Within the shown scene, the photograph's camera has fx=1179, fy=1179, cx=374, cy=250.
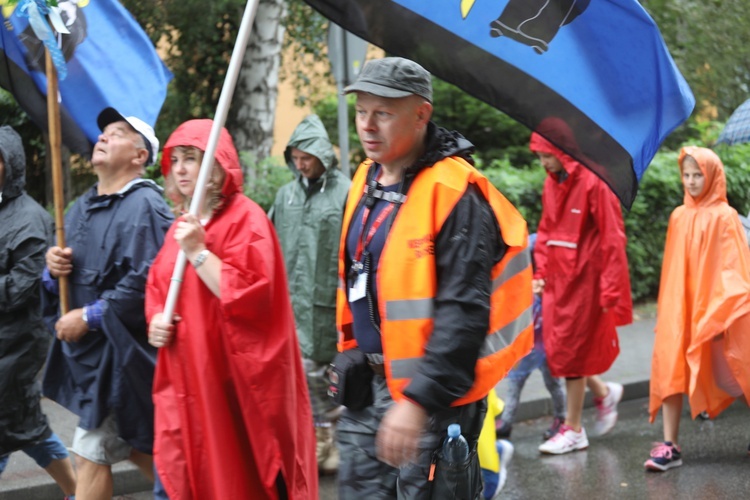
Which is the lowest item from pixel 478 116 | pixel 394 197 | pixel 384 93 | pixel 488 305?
pixel 478 116

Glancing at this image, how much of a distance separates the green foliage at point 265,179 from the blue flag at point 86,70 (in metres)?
3.37

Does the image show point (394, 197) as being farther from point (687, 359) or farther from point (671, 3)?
point (671, 3)

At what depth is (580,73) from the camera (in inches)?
163

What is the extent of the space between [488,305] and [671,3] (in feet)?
43.0

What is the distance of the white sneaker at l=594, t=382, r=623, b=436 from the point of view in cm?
800

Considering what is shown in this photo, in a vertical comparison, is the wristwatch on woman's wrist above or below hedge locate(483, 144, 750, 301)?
above

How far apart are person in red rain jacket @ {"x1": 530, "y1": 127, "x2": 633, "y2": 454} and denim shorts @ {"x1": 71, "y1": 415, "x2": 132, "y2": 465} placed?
3.27 meters

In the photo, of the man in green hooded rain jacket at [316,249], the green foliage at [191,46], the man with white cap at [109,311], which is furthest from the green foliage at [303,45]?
the man with white cap at [109,311]

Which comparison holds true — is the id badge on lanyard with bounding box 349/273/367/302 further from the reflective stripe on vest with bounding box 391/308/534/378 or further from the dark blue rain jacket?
the dark blue rain jacket

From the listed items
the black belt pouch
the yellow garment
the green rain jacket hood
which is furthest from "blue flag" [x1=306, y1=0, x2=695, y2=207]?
the green rain jacket hood

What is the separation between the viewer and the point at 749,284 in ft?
23.6

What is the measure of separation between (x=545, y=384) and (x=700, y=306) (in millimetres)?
1244

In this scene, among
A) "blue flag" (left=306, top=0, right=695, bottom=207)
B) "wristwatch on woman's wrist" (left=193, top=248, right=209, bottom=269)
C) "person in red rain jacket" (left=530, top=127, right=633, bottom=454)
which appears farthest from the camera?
"person in red rain jacket" (left=530, top=127, right=633, bottom=454)

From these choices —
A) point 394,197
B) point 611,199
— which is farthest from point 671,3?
point 394,197
